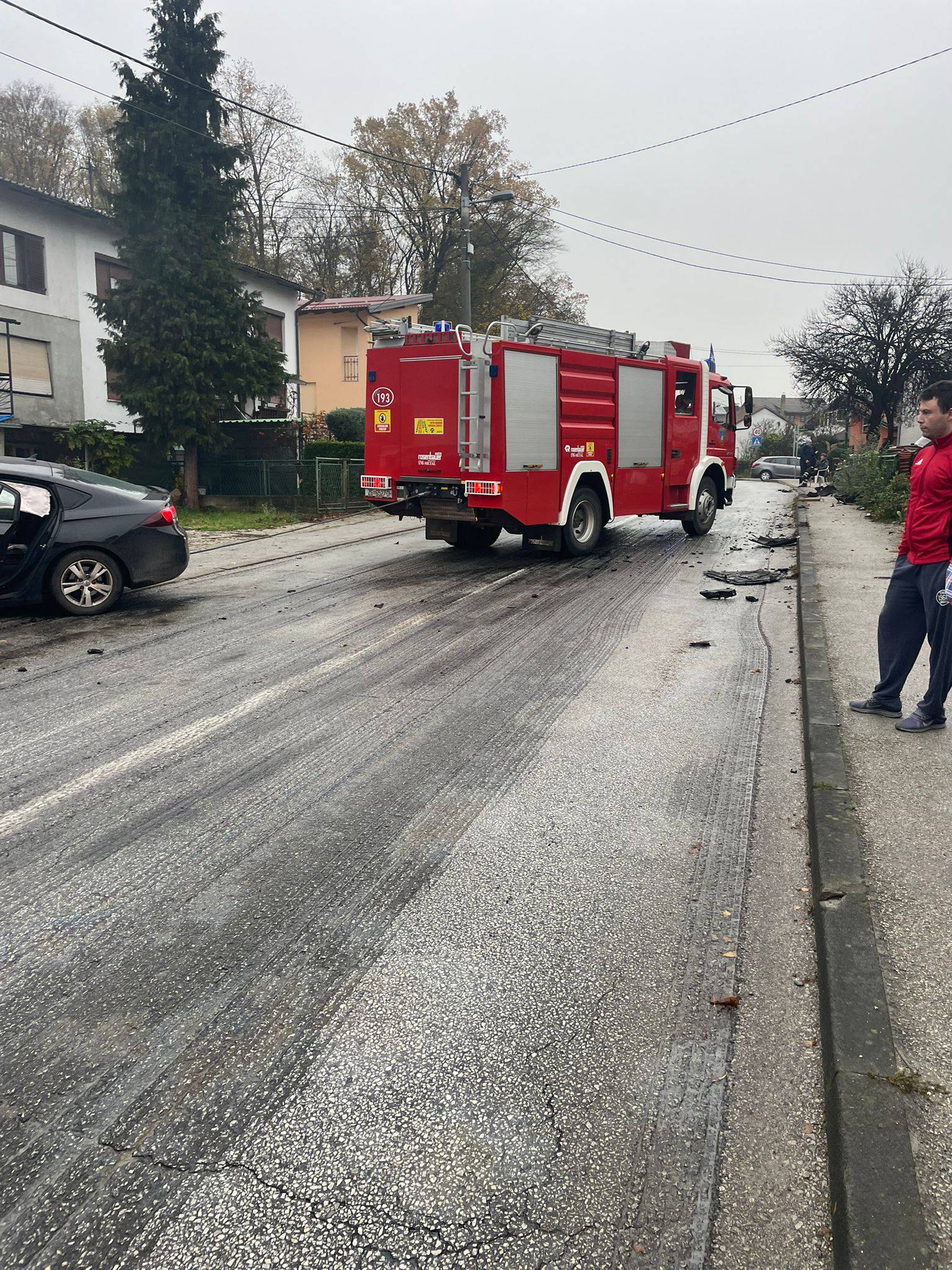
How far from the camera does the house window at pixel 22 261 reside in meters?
24.0

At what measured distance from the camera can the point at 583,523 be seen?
14.0 metres

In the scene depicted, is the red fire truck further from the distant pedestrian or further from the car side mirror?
the distant pedestrian

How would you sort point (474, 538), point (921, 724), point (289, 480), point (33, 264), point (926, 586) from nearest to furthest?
point (926, 586) < point (921, 724) < point (474, 538) < point (289, 480) < point (33, 264)

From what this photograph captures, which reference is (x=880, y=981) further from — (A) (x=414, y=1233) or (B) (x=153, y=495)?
(B) (x=153, y=495)

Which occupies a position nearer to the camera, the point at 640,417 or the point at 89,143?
the point at 640,417

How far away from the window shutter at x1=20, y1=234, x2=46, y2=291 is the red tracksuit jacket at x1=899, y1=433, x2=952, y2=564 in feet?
82.5

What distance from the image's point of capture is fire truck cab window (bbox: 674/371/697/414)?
1545 centimetres

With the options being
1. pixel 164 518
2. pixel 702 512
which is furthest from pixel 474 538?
pixel 164 518

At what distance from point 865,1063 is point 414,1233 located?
129 cm

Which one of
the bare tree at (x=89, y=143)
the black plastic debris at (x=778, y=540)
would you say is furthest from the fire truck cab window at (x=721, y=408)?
the bare tree at (x=89, y=143)

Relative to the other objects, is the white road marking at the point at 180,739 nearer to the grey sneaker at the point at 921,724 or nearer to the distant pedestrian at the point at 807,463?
the grey sneaker at the point at 921,724

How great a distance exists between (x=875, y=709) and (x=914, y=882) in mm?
2316

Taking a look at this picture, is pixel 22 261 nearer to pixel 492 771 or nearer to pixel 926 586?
pixel 492 771

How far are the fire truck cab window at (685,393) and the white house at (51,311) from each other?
41.0ft
